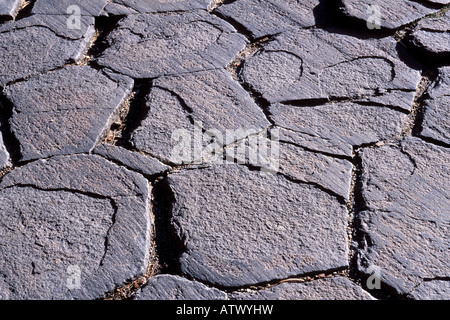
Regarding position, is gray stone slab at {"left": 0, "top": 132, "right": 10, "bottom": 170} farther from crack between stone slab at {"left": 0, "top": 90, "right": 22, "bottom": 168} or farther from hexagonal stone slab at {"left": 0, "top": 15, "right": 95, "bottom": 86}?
hexagonal stone slab at {"left": 0, "top": 15, "right": 95, "bottom": 86}

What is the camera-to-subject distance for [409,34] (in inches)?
95.7

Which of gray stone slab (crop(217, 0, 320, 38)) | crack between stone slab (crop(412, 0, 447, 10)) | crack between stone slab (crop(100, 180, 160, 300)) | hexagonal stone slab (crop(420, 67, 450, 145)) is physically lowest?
crack between stone slab (crop(100, 180, 160, 300))

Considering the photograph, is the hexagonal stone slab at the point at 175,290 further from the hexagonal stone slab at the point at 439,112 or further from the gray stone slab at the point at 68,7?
the gray stone slab at the point at 68,7

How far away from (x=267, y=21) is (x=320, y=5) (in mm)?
278

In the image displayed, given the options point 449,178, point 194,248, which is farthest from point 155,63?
point 449,178

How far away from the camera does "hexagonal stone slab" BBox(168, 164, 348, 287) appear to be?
1.65 m

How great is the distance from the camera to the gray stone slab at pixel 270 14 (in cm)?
250

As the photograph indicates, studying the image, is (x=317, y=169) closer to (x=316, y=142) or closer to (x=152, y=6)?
(x=316, y=142)

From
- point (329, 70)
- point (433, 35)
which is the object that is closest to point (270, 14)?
point (329, 70)

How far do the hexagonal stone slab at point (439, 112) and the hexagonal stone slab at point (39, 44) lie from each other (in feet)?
4.44

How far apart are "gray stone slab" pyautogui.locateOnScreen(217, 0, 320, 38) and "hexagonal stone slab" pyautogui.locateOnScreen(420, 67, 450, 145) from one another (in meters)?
0.61

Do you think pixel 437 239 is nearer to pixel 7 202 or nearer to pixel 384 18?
pixel 384 18

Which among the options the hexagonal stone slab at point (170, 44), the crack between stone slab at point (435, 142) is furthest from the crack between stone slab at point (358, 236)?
the hexagonal stone slab at point (170, 44)

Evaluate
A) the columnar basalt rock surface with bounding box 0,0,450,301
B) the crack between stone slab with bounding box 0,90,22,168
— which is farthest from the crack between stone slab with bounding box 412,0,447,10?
the crack between stone slab with bounding box 0,90,22,168
